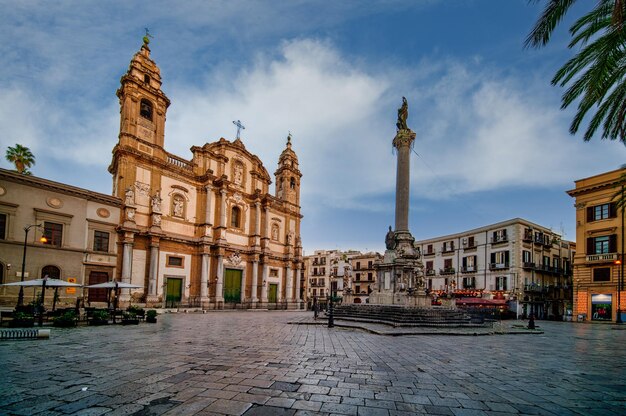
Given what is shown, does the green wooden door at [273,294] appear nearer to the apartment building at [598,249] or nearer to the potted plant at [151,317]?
the potted plant at [151,317]

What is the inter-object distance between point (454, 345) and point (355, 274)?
51.0m

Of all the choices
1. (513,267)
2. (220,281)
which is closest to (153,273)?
(220,281)

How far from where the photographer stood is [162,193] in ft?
103

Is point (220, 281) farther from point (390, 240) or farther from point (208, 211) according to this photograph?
point (390, 240)

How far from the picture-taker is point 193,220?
3425cm

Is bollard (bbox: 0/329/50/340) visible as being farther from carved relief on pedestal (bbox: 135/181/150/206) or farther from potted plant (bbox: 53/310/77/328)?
Answer: carved relief on pedestal (bbox: 135/181/150/206)

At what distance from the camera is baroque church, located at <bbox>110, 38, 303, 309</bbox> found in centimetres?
2877

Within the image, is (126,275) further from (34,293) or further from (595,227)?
(595,227)

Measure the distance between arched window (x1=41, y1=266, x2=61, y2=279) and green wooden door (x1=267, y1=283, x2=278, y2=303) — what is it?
2259 centimetres

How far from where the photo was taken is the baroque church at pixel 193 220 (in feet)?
94.4

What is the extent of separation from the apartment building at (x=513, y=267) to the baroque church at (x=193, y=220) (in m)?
21.5

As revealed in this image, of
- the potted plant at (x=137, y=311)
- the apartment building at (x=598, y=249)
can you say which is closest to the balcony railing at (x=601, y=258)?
the apartment building at (x=598, y=249)

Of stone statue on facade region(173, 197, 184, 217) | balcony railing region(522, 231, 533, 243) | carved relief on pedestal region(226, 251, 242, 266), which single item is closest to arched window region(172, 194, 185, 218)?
stone statue on facade region(173, 197, 184, 217)

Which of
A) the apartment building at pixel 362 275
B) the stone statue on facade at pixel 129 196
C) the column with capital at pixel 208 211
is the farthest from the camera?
the apartment building at pixel 362 275
